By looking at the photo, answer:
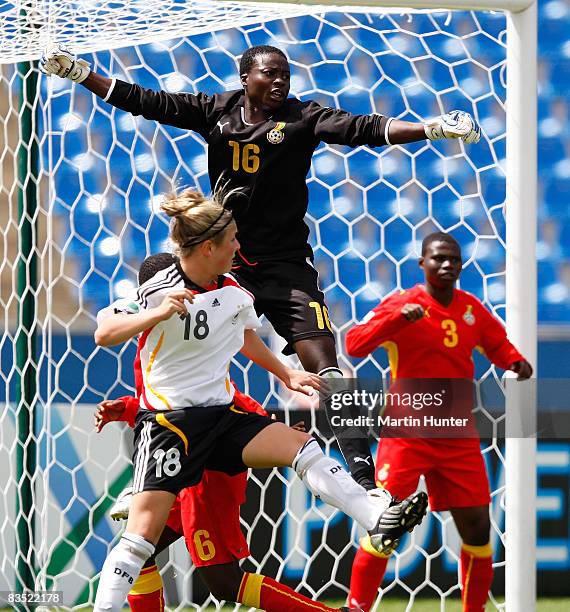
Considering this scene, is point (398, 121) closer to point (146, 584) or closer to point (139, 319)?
point (139, 319)

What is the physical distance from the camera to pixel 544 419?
16.0 ft

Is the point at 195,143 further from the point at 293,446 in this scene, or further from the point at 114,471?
the point at 293,446

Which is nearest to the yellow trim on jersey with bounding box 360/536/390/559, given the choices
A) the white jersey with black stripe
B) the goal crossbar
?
the white jersey with black stripe

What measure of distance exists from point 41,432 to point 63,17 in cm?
157

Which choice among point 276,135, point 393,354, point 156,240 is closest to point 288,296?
point 276,135

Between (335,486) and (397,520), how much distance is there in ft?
0.62

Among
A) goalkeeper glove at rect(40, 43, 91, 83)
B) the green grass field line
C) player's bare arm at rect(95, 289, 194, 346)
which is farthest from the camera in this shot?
the green grass field line

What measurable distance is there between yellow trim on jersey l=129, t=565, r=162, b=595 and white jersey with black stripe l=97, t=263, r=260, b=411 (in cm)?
68

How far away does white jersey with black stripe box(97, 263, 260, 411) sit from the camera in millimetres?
3014

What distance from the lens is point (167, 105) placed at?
3.51m

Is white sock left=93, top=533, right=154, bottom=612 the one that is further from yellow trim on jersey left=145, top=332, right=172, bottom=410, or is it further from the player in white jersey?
yellow trim on jersey left=145, top=332, right=172, bottom=410

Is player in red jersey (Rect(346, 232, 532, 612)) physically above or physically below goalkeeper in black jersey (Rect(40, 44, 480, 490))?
below

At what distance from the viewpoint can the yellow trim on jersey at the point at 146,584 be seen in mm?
3512

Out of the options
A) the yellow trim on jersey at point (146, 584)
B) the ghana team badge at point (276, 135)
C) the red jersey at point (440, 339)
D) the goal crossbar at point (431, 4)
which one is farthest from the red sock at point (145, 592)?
the goal crossbar at point (431, 4)
